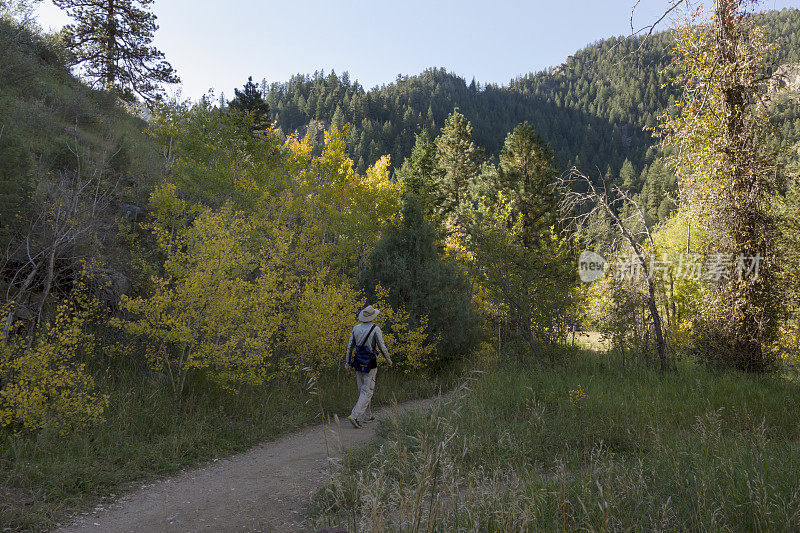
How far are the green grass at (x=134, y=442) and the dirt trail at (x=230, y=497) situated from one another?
0.32 meters

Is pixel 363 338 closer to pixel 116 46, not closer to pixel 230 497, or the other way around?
pixel 230 497

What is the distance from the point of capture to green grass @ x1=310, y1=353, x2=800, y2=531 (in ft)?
Result: 6.89

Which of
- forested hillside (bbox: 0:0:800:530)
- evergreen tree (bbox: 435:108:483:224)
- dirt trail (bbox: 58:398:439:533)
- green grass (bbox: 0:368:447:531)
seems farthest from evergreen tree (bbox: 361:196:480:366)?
evergreen tree (bbox: 435:108:483:224)

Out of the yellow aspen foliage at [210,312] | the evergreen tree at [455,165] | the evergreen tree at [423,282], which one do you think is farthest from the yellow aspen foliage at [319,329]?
the evergreen tree at [455,165]

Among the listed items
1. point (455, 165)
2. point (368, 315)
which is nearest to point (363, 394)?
Answer: point (368, 315)

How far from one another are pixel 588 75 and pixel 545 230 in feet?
586

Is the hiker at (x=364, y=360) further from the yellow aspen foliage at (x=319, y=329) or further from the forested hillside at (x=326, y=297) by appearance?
the yellow aspen foliage at (x=319, y=329)

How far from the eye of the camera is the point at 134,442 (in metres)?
5.67

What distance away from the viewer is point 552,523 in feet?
9.26

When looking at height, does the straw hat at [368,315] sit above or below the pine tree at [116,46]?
below

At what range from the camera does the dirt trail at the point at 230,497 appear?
3.97 metres

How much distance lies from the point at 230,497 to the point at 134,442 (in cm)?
211

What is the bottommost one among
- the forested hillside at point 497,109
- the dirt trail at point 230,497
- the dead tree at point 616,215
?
the dirt trail at point 230,497

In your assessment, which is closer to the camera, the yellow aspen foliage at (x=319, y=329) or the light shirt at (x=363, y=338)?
the light shirt at (x=363, y=338)
